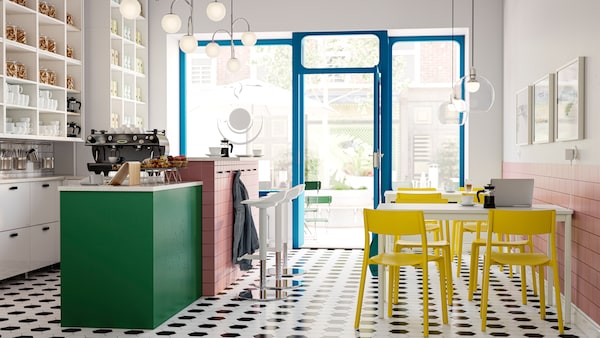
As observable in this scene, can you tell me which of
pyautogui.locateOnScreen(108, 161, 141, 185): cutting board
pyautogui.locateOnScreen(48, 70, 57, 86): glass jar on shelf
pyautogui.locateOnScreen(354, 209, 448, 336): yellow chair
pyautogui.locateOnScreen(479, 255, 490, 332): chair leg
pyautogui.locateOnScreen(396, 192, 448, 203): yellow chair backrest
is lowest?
pyautogui.locateOnScreen(479, 255, 490, 332): chair leg

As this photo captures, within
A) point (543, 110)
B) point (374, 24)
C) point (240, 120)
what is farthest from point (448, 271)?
point (374, 24)

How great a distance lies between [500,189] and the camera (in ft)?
19.8

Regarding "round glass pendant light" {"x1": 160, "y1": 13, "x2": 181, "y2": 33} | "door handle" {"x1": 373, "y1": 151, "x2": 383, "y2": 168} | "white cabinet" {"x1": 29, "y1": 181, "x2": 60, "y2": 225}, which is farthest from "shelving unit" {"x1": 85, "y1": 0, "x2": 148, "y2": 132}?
"door handle" {"x1": 373, "y1": 151, "x2": 383, "y2": 168}

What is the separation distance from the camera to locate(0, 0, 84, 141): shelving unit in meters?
7.21

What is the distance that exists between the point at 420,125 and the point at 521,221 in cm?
502

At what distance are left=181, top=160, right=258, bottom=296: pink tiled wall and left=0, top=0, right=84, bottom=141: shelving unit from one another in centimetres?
188

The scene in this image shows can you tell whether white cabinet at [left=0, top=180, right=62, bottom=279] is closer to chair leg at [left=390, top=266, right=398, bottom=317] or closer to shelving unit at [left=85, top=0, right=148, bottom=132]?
shelving unit at [left=85, top=0, right=148, bottom=132]

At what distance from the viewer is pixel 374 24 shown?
31.9ft

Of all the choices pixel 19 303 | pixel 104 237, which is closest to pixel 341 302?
pixel 104 237

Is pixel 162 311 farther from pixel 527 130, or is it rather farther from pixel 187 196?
pixel 527 130

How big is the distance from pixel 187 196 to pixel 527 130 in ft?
11.1

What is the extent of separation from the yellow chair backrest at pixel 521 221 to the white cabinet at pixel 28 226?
13.8 feet

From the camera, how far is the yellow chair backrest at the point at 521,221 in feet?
17.1

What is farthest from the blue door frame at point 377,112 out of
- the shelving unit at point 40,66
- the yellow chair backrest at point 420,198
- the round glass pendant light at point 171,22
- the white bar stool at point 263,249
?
the round glass pendant light at point 171,22
